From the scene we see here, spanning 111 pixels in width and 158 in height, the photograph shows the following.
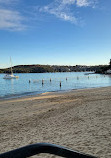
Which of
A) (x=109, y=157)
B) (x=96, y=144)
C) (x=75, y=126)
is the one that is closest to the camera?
(x=109, y=157)

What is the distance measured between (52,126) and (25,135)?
1512 mm

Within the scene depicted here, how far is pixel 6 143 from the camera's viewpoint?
5723 mm

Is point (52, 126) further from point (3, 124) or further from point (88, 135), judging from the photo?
point (3, 124)

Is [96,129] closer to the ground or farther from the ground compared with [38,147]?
closer to the ground

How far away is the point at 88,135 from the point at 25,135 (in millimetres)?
2805

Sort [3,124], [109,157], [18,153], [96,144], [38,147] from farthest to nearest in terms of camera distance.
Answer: [3,124], [96,144], [109,157], [38,147], [18,153]

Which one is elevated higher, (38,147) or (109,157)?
(38,147)

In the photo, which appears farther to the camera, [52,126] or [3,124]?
[3,124]

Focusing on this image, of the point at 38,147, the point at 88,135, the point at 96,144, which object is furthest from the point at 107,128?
the point at 38,147

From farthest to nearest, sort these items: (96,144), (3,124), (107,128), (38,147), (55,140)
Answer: (3,124) → (107,128) → (55,140) → (96,144) → (38,147)

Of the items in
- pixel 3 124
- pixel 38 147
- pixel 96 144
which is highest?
pixel 38 147

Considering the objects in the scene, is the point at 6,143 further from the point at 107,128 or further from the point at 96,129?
the point at 107,128

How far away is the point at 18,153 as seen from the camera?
1.48 meters

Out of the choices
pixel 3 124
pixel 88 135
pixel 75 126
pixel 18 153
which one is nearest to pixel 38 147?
pixel 18 153
